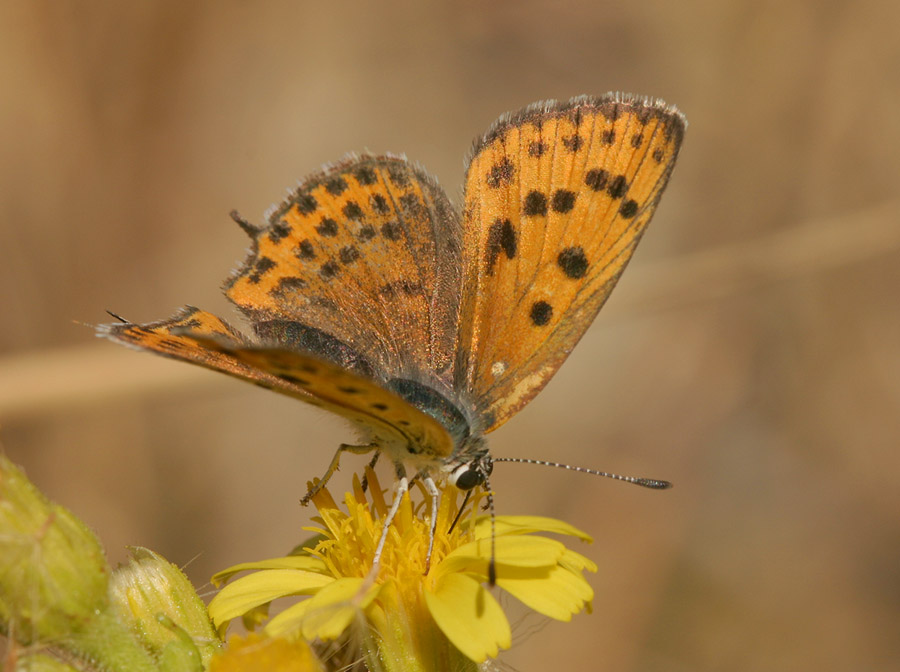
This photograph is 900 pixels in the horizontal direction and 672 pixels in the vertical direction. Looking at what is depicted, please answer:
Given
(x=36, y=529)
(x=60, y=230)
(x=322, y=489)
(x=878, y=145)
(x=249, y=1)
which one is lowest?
(x=36, y=529)

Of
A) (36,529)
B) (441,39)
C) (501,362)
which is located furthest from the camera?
(441,39)

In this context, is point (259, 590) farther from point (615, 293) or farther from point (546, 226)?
point (615, 293)

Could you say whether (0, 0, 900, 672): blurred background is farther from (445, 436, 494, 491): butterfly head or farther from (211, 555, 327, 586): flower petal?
Answer: (445, 436, 494, 491): butterfly head

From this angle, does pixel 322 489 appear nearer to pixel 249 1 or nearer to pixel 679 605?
pixel 679 605

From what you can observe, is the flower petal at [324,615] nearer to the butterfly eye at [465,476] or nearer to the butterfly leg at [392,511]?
the butterfly leg at [392,511]

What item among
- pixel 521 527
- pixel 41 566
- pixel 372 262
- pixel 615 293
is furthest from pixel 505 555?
pixel 615 293

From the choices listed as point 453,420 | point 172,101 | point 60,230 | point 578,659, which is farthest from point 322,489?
point 172,101

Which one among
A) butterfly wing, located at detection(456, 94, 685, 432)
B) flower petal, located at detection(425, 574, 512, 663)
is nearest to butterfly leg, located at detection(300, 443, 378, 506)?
butterfly wing, located at detection(456, 94, 685, 432)
